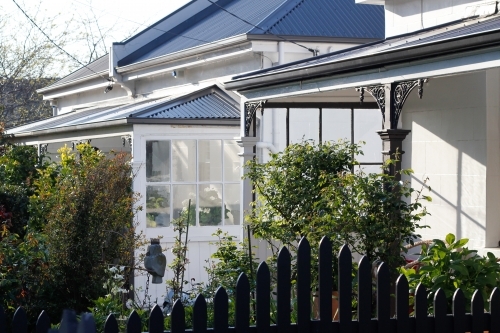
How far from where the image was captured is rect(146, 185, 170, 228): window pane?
13805 millimetres

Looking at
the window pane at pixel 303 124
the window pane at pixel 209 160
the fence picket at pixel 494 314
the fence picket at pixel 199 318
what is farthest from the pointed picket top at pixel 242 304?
the window pane at pixel 303 124

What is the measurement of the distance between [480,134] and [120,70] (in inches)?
474

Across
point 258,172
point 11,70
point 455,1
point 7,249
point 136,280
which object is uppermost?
point 11,70

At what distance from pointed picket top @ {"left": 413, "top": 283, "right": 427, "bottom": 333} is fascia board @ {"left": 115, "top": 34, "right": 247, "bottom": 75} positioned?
10.8m

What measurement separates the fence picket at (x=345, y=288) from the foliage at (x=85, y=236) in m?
5.15

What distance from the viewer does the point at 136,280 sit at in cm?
1306

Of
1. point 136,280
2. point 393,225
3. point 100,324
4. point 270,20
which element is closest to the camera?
point 100,324

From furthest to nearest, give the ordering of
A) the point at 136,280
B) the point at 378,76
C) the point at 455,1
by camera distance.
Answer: the point at 136,280
the point at 455,1
the point at 378,76

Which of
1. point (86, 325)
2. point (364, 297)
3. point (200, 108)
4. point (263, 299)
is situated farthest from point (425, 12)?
point (86, 325)

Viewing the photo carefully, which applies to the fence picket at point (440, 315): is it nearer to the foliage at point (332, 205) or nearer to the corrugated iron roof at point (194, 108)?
the foliage at point (332, 205)

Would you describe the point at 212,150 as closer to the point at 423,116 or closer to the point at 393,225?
the point at 423,116

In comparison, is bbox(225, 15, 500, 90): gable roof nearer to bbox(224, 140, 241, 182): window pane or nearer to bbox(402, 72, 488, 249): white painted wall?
bbox(402, 72, 488, 249): white painted wall

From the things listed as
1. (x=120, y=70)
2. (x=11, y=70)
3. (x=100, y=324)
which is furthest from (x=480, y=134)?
(x=11, y=70)

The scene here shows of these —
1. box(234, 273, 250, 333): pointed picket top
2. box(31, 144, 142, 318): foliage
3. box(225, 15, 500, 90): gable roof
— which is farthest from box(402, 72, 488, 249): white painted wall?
box(234, 273, 250, 333): pointed picket top
